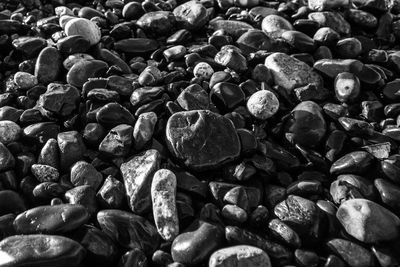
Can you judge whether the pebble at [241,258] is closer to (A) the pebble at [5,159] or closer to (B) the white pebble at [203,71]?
(A) the pebble at [5,159]

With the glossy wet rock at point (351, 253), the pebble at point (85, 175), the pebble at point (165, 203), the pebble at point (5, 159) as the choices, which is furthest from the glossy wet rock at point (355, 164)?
the pebble at point (5, 159)

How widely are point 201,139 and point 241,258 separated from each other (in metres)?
0.76

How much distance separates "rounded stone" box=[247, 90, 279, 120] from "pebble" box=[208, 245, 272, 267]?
974 millimetres

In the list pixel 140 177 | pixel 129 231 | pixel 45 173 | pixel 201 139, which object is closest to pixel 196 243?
pixel 129 231

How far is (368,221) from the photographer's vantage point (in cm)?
210

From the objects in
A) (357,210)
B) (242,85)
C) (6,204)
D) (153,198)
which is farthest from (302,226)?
(6,204)

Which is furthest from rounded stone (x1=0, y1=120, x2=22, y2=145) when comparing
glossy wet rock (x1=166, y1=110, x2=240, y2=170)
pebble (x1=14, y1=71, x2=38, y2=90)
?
glossy wet rock (x1=166, y1=110, x2=240, y2=170)

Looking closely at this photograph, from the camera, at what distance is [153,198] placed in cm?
222

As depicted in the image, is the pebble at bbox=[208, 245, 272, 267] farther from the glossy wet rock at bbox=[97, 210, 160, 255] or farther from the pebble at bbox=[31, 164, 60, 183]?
the pebble at bbox=[31, 164, 60, 183]

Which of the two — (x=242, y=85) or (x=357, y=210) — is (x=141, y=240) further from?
(x=242, y=85)

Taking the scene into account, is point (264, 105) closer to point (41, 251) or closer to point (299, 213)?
point (299, 213)

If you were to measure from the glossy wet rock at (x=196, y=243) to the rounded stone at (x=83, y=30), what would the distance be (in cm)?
182

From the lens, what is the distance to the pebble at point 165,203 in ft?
7.07

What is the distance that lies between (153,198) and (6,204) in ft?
2.50
